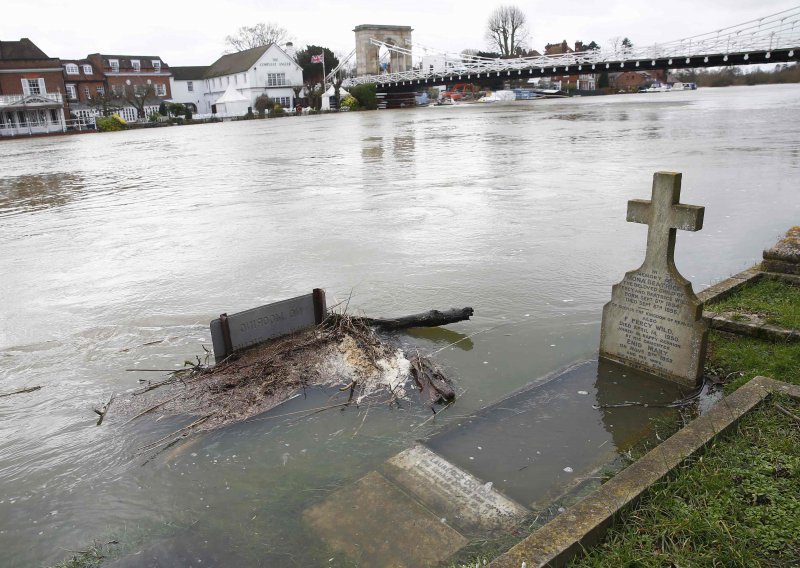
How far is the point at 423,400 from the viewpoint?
4.85 meters

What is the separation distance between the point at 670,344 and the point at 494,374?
1.39m

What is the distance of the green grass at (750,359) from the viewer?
4566mm

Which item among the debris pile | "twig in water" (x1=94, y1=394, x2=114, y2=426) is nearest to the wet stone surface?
the debris pile

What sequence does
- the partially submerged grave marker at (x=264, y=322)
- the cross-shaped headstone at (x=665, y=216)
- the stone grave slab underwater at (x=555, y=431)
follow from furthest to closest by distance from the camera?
the partially submerged grave marker at (x=264, y=322)
the cross-shaped headstone at (x=665, y=216)
the stone grave slab underwater at (x=555, y=431)

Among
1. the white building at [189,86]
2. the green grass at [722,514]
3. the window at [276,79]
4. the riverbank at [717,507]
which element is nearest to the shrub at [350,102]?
the window at [276,79]

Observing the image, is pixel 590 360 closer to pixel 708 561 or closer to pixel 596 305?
pixel 596 305

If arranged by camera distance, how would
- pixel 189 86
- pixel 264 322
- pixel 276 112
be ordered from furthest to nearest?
1. pixel 189 86
2. pixel 276 112
3. pixel 264 322

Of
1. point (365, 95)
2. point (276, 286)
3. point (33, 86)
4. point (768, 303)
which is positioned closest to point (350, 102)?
point (365, 95)

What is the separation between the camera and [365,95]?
263ft

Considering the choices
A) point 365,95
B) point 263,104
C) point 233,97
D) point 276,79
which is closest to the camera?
point 263,104

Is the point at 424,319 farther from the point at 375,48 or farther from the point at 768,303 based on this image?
the point at 375,48

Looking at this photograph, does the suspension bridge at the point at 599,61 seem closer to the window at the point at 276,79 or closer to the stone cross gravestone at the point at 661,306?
the window at the point at 276,79

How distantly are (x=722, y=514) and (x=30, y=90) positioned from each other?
75.7 meters

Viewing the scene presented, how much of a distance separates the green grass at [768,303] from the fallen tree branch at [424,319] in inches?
89.5
